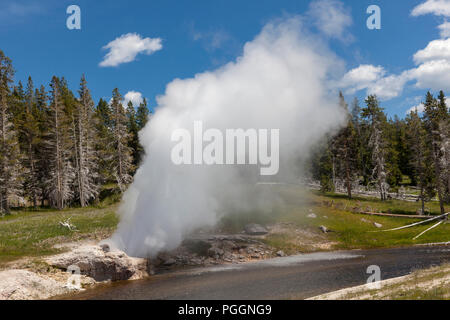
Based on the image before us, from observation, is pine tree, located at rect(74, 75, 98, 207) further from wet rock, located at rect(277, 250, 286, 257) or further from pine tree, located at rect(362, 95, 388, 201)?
pine tree, located at rect(362, 95, 388, 201)

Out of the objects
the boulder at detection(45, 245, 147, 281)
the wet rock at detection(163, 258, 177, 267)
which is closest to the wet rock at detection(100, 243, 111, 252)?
the boulder at detection(45, 245, 147, 281)

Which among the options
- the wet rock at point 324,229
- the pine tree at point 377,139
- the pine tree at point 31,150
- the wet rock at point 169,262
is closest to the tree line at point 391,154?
the pine tree at point 377,139

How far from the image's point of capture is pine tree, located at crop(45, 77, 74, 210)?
53.3 metres

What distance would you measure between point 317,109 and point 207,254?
28.5 m

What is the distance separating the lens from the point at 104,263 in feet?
79.7

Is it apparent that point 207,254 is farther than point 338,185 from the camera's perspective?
No

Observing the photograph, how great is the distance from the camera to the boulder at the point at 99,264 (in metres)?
24.1

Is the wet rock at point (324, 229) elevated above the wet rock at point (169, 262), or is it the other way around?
the wet rock at point (324, 229)

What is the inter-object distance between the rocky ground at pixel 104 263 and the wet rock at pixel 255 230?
0.99 metres

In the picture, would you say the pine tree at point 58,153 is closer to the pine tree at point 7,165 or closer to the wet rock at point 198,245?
the pine tree at point 7,165

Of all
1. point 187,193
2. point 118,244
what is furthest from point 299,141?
point 118,244

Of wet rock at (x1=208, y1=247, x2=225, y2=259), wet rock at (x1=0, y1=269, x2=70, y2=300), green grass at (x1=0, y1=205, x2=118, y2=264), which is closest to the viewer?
wet rock at (x1=0, y1=269, x2=70, y2=300)
